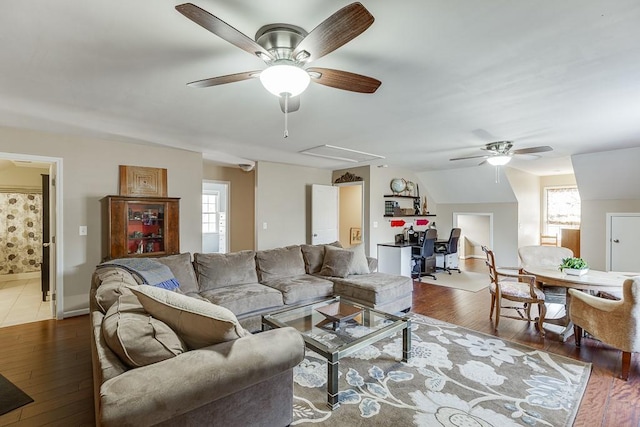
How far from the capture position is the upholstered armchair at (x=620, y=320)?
238cm

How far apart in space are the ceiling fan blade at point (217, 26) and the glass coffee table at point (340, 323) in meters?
1.96

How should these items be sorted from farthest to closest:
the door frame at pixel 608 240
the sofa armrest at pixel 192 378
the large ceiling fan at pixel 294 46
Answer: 1. the door frame at pixel 608 240
2. the large ceiling fan at pixel 294 46
3. the sofa armrest at pixel 192 378

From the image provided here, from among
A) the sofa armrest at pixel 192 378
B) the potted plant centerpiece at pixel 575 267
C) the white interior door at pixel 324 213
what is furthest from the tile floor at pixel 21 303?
the potted plant centerpiece at pixel 575 267

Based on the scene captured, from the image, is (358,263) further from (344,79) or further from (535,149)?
(344,79)

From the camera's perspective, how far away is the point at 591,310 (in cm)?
268

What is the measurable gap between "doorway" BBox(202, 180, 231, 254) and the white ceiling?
10.1 feet

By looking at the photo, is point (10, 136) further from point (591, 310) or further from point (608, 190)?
point (608, 190)

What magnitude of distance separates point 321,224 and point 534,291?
381 centimetres

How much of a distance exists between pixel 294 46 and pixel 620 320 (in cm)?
321

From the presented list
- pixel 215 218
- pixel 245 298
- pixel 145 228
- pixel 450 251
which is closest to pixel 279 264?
pixel 245 298

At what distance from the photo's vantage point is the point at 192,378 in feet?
4.30

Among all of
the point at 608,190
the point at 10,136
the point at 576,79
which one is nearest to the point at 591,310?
the point at 576,79

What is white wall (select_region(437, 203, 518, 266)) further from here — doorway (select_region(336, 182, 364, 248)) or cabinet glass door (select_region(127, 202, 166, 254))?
cabinet glass door (select_region(127, 202, 166, 254))

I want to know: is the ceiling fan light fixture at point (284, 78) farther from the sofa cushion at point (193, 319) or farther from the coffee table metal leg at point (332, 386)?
the coffee table metal leg at point (332, 386)
